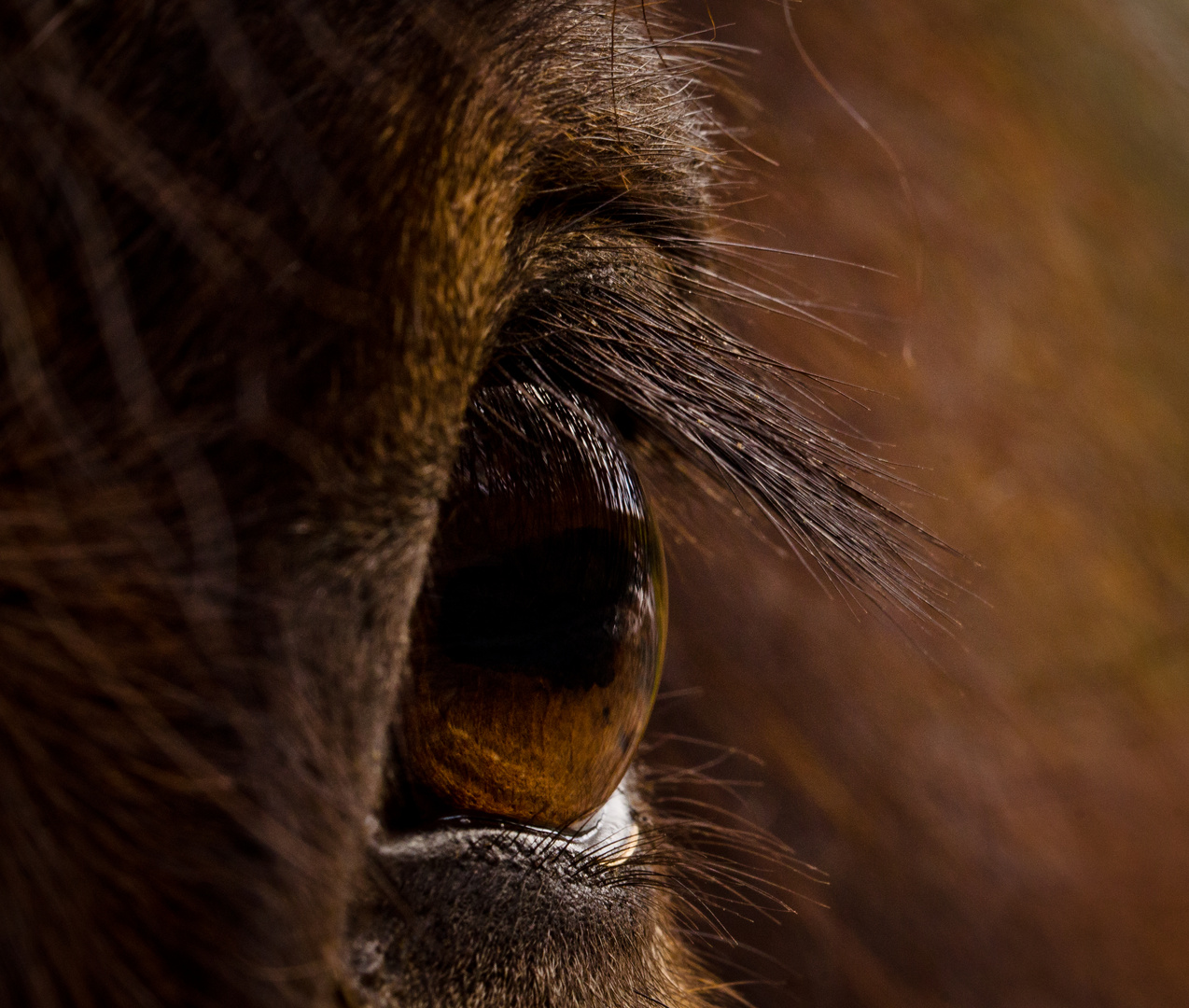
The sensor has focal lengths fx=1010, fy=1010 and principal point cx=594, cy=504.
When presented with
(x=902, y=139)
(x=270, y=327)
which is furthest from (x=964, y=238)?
(x=270, y=327)

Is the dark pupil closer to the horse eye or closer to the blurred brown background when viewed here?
the horse eye

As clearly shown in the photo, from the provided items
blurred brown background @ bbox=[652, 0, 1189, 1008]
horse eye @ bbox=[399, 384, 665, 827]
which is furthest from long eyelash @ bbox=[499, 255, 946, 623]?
blurred brown background @ bbox=[652, 0, 1189, 1008]

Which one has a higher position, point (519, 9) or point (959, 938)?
point (519, 9)

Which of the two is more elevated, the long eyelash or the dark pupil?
the long eyelash

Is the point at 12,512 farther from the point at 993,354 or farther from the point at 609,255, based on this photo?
the point at 993,354

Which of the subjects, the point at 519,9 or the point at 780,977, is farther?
the point at 780,977

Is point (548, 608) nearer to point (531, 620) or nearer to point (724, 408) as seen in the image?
point (531, 620)

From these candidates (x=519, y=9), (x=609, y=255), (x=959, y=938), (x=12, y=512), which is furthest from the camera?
(x=959, y=938)
